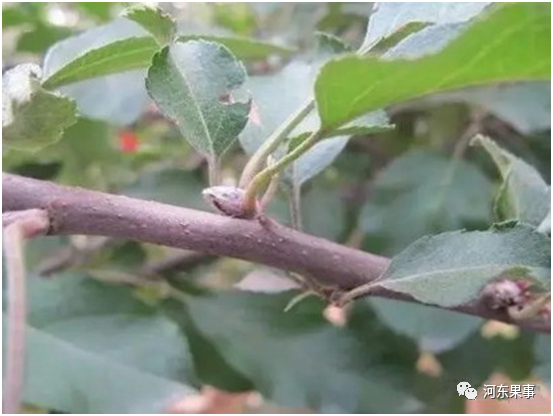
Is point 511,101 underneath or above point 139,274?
above

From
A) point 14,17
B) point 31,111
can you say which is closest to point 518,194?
point 31,111

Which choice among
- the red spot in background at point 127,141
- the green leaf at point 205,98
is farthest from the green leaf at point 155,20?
the red spot in background at point 127,141

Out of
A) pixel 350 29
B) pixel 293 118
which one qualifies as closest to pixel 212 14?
pixel 350 29

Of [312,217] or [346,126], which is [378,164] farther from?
[346,126]

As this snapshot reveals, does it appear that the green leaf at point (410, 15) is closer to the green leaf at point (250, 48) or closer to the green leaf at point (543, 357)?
the green leaf at point (250, 48)

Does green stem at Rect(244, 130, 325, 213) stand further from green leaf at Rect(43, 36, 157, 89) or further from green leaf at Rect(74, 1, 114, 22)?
green leaf at Rect(74, 1, 114, 22)

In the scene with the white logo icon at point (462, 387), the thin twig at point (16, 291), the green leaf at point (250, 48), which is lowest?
the thin twig at point (16, 291)

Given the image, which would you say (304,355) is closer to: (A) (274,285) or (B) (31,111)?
(A) (274,285)

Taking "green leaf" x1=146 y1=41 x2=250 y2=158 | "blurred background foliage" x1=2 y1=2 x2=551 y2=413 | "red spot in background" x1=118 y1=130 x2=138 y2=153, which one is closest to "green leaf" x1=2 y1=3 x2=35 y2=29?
"blurred background foliage" x1=2 y1=2 x2=551 y2=413
